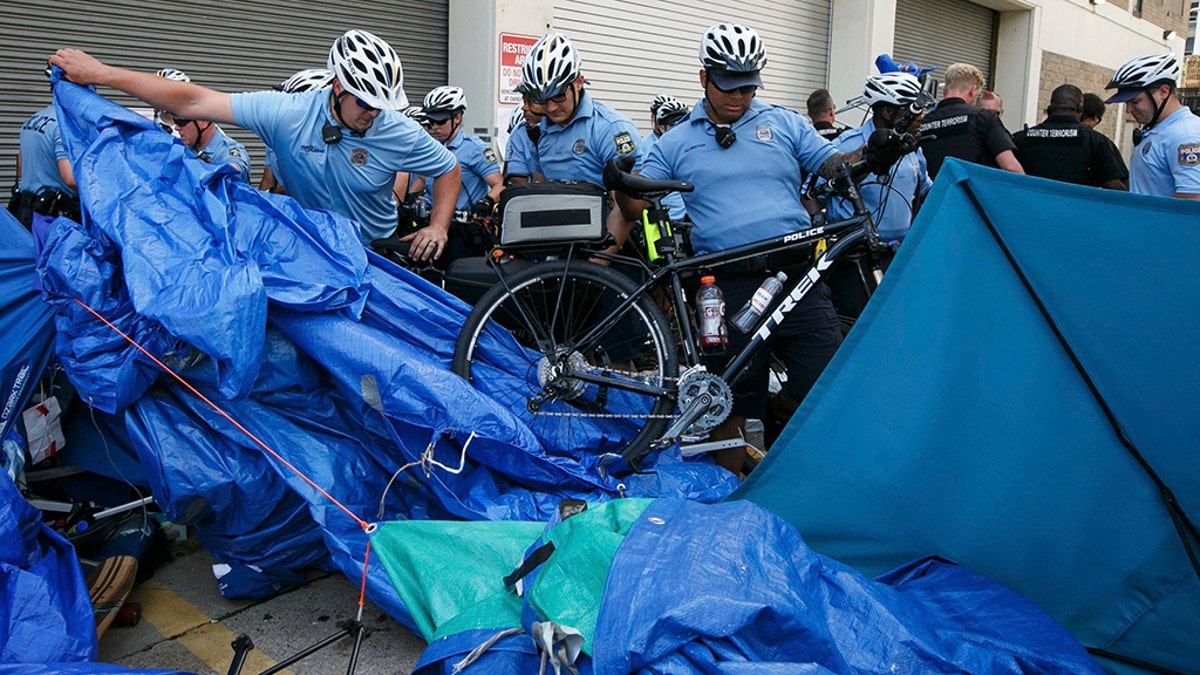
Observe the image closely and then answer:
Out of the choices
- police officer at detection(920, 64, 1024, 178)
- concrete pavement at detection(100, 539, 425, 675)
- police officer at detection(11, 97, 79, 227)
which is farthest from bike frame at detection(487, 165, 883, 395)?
police officer at detection(11, 97, 79, 227)

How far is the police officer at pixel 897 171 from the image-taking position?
4992 mm

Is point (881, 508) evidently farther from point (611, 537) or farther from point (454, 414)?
point (454, 414)

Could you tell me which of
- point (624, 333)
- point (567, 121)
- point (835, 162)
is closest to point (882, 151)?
point (835, 162)

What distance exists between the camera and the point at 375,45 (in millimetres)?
3854

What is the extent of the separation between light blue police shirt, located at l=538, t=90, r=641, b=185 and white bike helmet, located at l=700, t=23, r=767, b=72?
1.12 metres

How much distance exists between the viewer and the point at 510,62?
27.8ft

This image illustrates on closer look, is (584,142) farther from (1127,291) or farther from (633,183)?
(1127,291)

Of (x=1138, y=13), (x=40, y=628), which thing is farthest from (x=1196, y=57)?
(x=40, y=628)

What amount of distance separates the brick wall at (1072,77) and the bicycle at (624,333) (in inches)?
617

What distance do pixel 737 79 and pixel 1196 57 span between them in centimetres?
2509

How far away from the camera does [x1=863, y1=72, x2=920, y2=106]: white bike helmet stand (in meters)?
5.09

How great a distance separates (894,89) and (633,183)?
78.4 inches

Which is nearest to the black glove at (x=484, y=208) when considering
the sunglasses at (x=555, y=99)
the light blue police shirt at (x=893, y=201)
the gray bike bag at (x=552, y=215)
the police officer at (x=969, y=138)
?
the sunglasses at (x=555, y=99)

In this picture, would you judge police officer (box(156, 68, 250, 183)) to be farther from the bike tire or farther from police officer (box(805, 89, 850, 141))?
police officer (box(805, 89, 850, 141))
